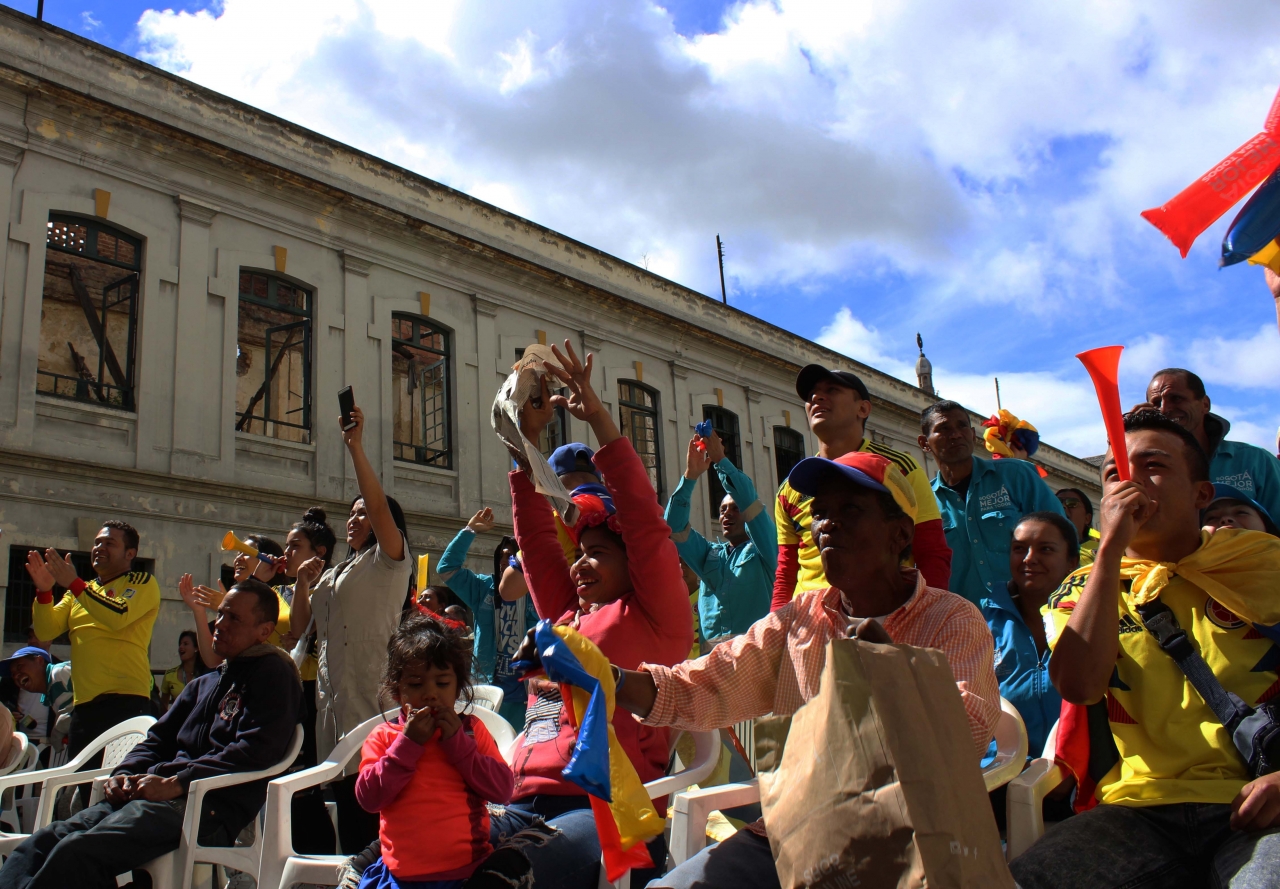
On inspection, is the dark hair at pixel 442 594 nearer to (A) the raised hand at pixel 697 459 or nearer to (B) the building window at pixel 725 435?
(A) the raised hand at pixel 697 459

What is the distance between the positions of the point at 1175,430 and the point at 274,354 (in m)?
16.5

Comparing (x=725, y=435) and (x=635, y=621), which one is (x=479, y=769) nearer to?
(x=635, y=621)

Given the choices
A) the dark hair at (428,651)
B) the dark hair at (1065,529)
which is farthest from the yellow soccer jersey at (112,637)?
the dark hair at (1065,529)

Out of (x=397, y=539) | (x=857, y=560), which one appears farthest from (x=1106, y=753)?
A: (x=397, y=539)

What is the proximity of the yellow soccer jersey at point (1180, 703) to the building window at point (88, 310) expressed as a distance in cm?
1185

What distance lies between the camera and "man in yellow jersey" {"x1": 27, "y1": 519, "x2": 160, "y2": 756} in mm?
5648

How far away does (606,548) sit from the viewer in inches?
118

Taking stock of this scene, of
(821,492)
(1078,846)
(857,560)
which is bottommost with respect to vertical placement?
(1078,846)

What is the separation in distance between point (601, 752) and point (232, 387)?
12.1 meters

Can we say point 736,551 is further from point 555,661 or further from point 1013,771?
point 555,661

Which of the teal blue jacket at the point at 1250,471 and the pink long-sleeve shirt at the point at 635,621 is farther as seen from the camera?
the teal blue jacket at the point at 1250,471

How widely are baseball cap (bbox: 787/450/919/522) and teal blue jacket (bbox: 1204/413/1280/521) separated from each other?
8.04 feet

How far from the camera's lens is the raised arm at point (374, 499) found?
4.43 meters

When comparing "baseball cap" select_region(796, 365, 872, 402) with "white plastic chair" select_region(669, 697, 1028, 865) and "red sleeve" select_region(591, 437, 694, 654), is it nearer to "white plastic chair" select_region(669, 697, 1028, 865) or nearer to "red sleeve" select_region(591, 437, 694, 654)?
"red sleeve" select_region(591, 437, 694, 654)
